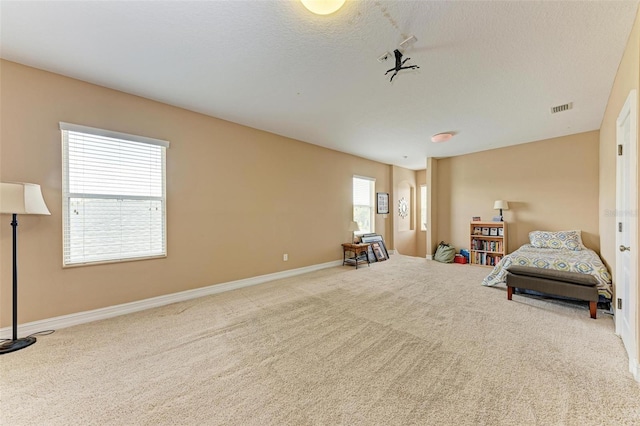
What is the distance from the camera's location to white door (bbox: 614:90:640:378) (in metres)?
1.82

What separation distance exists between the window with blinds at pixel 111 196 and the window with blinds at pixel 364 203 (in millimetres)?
4220

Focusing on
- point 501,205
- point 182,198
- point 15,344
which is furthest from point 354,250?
point 15,344

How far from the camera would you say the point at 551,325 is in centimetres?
265

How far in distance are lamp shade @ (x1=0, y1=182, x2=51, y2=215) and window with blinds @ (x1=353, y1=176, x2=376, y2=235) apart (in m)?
5.21

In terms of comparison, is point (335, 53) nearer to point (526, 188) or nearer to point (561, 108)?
point (561, 108)

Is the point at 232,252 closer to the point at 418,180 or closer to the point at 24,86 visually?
the point at 24,86

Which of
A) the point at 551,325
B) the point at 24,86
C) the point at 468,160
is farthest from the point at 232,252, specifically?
the point at 468,160

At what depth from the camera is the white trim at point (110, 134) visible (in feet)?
8.79

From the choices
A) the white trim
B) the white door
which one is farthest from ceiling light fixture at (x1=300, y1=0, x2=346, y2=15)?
the white trim

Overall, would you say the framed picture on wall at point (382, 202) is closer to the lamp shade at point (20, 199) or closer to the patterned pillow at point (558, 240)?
the patterned pillow at point (558, 240)

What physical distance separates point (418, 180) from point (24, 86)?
8.32 metres

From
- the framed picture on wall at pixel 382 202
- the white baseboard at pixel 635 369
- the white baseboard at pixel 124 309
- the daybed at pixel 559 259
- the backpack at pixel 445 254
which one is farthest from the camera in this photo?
the framed picture on wall at pixel 382 202

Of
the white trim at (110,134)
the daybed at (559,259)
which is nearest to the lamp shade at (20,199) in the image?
the white trim at (110,134)

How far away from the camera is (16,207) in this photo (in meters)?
2.18
